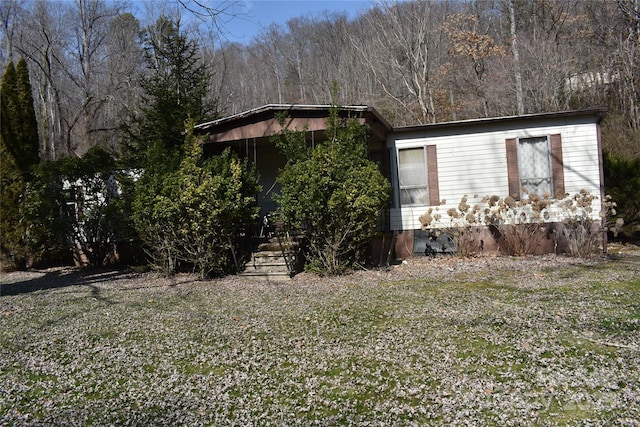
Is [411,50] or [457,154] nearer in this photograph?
[457,154]

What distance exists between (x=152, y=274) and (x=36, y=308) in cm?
307

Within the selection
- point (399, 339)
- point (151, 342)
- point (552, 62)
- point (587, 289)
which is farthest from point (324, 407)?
point (552, 62)

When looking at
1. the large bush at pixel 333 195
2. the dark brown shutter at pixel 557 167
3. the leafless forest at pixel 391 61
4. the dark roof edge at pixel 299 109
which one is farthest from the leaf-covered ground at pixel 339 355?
the leafless forest at pixel 391 61

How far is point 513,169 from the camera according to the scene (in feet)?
33.8

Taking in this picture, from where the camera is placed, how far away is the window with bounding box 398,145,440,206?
425 inches

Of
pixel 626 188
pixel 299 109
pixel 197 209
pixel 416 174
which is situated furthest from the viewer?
pixel 626 188

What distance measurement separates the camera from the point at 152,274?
10.0 m

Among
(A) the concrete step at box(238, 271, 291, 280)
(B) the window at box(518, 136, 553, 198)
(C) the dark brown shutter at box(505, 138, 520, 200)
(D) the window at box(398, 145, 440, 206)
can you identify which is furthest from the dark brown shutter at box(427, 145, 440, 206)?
(A) the concrete step at box(238, 271, 291, 280)

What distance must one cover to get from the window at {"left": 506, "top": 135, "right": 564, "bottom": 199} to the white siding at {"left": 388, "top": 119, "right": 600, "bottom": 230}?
0.13 metres

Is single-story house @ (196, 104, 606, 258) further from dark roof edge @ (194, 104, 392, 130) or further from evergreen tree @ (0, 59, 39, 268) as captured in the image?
evergreen tree @ (0, 59, 39, 268)

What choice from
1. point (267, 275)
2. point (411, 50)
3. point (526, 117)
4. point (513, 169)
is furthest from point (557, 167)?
point (411, 50)

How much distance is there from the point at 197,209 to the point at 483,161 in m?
6.58

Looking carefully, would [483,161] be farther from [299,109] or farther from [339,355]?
[339,355]

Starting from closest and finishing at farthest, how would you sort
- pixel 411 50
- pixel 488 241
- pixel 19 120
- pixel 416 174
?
1. pixel 488 241
2. pixel 416 174
3. pixel 19 120
4. pixel 411 50
